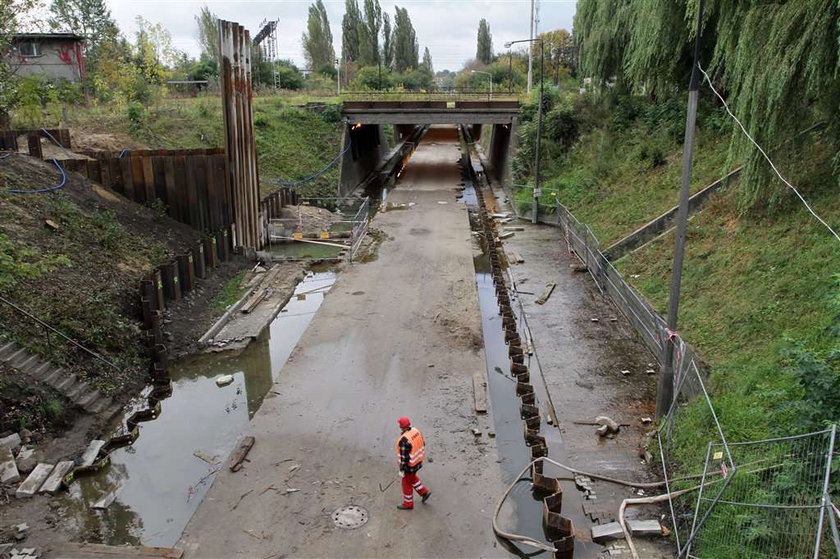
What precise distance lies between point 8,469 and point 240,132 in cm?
1527

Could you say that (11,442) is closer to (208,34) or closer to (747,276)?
(747,276)

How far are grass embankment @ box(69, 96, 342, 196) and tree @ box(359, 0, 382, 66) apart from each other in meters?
53.7

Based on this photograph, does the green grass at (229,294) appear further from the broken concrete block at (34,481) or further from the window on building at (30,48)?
the window on building at (30,48)

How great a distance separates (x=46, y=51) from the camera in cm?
4031

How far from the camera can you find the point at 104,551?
8.48 metres

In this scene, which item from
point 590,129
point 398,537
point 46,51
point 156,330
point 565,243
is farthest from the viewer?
point 46,51

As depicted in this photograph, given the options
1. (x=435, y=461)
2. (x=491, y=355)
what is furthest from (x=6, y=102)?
(x=435, y=461)

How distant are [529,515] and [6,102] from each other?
1034 inches

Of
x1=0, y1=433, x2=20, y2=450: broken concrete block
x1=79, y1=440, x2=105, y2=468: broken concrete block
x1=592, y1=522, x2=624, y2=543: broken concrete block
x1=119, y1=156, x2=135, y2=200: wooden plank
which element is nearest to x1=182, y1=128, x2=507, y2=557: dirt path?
x1=592, y1=522, x2=624, y2=543: broken concrete block

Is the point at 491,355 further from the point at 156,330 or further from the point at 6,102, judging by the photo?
the point at 6,102

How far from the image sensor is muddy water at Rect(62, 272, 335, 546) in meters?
9.64

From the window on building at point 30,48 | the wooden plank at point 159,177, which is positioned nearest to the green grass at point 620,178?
the wooden plank at point 159,177

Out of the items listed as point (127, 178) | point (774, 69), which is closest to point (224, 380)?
point (127, 178)

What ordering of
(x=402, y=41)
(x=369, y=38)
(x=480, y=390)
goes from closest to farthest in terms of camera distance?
1. (x=480, y=390)
2. (x=369, y=38)
3. (x=402, y=41)
